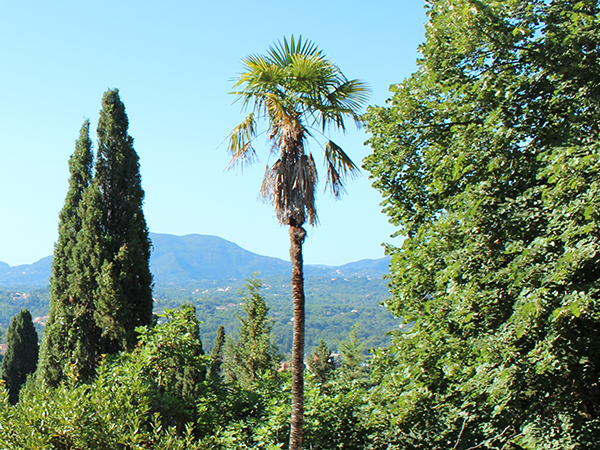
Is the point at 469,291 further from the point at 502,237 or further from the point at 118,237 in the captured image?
the point at 118,237

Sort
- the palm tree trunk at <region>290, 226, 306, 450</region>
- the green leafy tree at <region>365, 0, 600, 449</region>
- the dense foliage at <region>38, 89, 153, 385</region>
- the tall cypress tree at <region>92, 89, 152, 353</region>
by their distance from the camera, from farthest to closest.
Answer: the dense foliage at <region>38, 89, 153, 385</region>
the tall cypress tree at <region>92, 89, 152, 353</region>
the palm tree trunk at <region>290, 226, 306, 450</region>
the green leafy tree at <region>365, 0, 600, 449</region>

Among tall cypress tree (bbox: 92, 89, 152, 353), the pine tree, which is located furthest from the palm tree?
the pine tree

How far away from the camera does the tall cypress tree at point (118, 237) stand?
533 inches

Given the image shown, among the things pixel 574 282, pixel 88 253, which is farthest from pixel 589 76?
pixel 88 253

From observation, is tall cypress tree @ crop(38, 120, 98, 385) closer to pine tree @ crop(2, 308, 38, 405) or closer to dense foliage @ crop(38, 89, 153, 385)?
dense foliage @ crop(38, 89, 153, 385)

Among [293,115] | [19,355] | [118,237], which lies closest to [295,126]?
[293,115]

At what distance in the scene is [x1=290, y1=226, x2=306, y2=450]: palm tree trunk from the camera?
6977 millimetres

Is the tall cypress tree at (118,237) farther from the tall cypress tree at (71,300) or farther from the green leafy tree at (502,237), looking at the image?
the green leafy tree at (502,237)

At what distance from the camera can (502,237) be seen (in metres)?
6.37

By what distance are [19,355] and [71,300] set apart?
79.1ft

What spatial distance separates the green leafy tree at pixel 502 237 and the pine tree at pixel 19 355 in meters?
33.7

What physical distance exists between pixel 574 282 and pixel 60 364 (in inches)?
553

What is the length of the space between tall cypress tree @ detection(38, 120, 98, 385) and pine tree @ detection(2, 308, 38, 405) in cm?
2255

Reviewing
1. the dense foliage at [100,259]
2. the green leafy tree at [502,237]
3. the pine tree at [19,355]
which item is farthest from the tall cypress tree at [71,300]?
the pine tree at [19,355]
